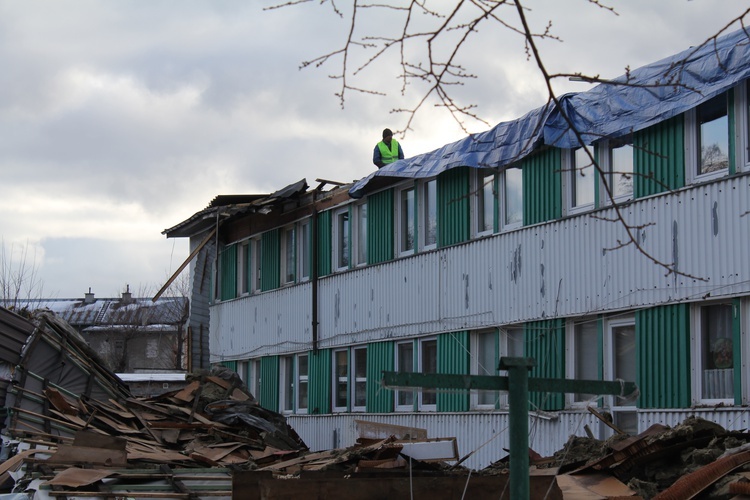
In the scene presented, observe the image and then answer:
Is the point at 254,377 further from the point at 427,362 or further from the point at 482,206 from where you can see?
the point at 482,206

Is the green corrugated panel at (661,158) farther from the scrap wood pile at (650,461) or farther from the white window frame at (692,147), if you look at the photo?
the scrap wood pile at (650,461)

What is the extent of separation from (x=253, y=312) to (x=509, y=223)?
11.6 meters

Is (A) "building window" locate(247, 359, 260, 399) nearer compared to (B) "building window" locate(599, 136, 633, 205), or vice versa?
(B) "building window" locate(599, 136, 633, 205)

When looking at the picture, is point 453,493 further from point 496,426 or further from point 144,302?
point 144,302

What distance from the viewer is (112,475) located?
44.2 ft

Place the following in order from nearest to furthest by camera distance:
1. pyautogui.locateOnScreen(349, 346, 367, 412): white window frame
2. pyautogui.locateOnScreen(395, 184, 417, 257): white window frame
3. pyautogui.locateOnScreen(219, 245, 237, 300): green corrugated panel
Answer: pyautogui.locateOnScreen(395, 184, 417, 257): white window frame, pyautogui.locateOnScreen(349, 346, 367, 412): white window frame, pyautogui.locateOnScreen(219, 245, 237, 300): green corrugated panel

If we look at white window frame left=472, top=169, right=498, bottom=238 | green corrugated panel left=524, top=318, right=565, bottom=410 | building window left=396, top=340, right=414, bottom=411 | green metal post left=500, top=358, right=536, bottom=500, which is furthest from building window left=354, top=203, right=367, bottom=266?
green metal post left=500, top=358, right=536, bottom=500

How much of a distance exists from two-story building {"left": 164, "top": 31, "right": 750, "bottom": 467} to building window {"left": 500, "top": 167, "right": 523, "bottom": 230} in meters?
0.03

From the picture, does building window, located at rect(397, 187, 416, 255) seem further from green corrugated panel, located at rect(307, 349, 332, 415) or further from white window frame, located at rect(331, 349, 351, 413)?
green corrugated panel, located at rect(307, 349, 332, 415)

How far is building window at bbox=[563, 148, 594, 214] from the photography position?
16.8 metres

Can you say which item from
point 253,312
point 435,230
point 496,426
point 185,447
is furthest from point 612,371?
point 253,312

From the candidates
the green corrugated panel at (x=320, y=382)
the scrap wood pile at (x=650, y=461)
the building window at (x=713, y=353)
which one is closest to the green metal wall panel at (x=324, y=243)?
the green corrugated panel at (x=320, y=382)

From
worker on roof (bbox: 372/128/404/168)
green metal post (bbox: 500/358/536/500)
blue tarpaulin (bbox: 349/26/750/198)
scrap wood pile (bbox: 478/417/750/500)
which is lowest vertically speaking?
scrap wood pile (bbox: 478/417/750/500)

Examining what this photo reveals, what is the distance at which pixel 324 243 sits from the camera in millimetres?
25500
